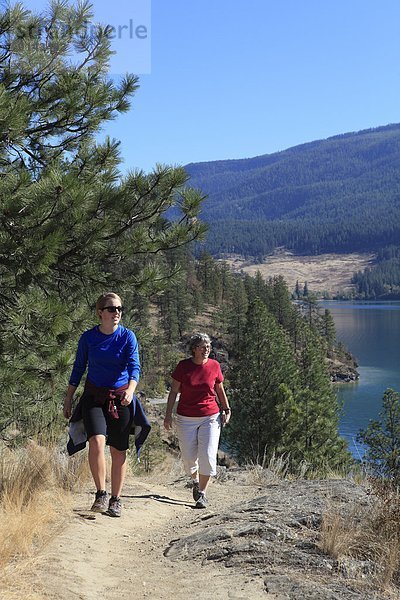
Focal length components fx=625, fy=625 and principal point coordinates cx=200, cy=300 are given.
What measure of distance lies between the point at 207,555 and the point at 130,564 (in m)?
0.55

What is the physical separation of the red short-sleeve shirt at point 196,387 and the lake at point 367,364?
8.90 metres

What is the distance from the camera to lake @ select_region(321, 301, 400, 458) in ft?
184

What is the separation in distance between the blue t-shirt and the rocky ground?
1132 millimetres

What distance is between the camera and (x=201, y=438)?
247 inches

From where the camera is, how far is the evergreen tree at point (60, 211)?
5.95 metres

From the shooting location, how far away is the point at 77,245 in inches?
261

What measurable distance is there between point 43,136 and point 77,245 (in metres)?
1.89

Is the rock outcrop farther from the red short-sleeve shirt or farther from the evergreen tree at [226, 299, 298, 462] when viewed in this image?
the evergreen tree at [226, 299, 298, 462]

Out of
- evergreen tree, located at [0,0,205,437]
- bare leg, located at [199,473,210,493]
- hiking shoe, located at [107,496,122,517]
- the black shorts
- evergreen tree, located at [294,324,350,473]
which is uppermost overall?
evergreen tree, located at [0,0,205,437]

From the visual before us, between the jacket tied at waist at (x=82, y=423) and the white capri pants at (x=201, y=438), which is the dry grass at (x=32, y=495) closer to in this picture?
the jacket tied at waist at (x=82, y=423)

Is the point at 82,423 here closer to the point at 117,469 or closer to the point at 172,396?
the point at 117,469

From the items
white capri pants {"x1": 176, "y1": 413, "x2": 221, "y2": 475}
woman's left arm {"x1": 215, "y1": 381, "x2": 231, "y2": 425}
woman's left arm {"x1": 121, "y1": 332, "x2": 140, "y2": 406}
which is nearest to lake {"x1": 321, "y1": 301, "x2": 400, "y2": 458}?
woman's left arm {"x1": 215, "y1": 381, "x2": 231, "y2": 425}

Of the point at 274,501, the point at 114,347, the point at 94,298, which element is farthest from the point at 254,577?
the point at 94,298

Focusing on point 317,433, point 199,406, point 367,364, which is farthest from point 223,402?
point 367,364
